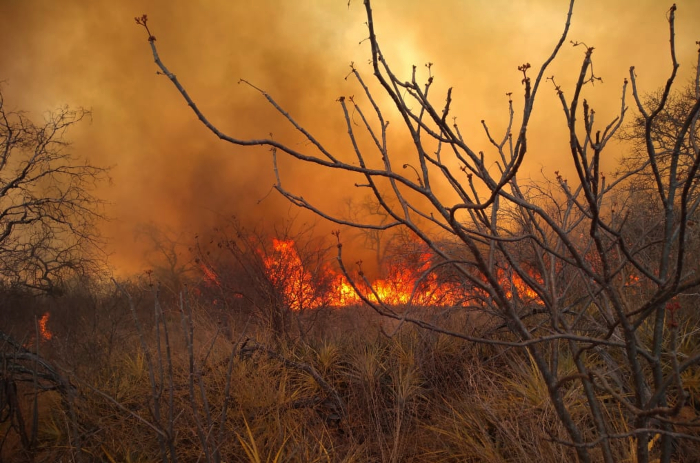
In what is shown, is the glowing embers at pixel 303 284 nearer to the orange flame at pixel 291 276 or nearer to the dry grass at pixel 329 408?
the orange flame at pixel 291 276

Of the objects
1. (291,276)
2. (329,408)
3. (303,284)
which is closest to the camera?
(329,408)

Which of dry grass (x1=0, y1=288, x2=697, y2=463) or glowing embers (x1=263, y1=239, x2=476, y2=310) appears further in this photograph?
glowing embers (x1=263, y1=239, x2=476, y2=310)

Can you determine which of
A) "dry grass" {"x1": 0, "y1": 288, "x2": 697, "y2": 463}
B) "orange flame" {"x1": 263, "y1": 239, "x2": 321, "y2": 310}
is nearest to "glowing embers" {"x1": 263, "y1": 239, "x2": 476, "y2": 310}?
"orange flame" {"x1": 263, "y1": 239, "x2": 321, "y2": 310}

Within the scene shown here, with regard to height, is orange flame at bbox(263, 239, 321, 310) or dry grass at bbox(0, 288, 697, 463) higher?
orange flame at bbox(263, 239, 321, 310)

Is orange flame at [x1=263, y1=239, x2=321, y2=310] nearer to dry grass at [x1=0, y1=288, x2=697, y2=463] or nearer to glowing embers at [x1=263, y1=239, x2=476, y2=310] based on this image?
glowing embers at [x1=263, y1=239, x2=476, y2=310]

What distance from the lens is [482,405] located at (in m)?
3.40

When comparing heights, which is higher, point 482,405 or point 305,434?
point 482,405

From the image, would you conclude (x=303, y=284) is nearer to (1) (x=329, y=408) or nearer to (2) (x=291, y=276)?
(2) (x=291, y=276)

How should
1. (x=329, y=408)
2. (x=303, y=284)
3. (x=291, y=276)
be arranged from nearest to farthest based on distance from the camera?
(x=329, y=408), (x=291, y=276), (x=303, y=284)

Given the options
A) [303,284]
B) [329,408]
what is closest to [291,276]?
[303,284]

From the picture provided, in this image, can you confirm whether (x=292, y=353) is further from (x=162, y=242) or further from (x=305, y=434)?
(x=162, y=242)

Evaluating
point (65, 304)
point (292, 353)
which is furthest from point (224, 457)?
point (65, 304)

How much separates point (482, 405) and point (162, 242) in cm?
2620

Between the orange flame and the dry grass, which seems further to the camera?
the orange flame
